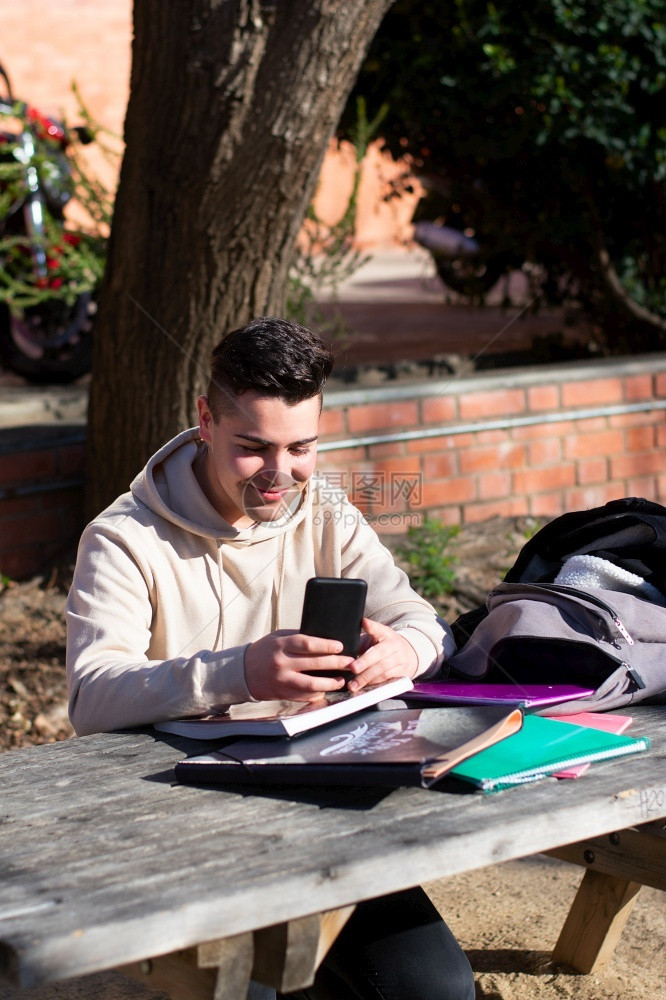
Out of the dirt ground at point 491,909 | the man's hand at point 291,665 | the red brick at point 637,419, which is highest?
the man's hand at point 291,665

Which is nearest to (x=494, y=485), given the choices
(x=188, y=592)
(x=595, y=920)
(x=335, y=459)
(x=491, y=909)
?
(x=335, y=459)

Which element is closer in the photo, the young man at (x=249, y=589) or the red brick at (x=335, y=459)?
the young man at (x=249, y=589)

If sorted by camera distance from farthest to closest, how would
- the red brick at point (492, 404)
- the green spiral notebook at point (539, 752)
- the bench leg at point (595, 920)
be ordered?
the red brick at point (492, 404), the bench leg at point (595, 920), the green spiral notebook at point (539, 752)

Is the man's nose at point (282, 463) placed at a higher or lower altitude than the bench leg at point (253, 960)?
higher

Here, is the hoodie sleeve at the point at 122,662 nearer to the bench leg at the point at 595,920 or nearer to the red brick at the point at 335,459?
the bench leg at the point at 595,920

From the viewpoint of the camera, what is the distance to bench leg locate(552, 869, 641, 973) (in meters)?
2.52

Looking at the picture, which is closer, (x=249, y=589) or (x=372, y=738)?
(x=372, y=738)

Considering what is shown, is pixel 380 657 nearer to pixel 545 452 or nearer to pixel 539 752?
pixel 539 752

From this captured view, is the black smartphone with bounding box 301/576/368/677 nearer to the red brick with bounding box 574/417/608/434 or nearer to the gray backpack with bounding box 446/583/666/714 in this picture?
the gray backpack with bounding box 446/583/666/714

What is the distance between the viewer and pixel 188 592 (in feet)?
7.41

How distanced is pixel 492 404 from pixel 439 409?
26 cm

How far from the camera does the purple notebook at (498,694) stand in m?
1.98

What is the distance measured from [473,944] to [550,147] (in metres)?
4.19

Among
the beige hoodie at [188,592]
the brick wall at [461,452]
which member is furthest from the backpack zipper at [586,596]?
the brick wall at [461,452]
